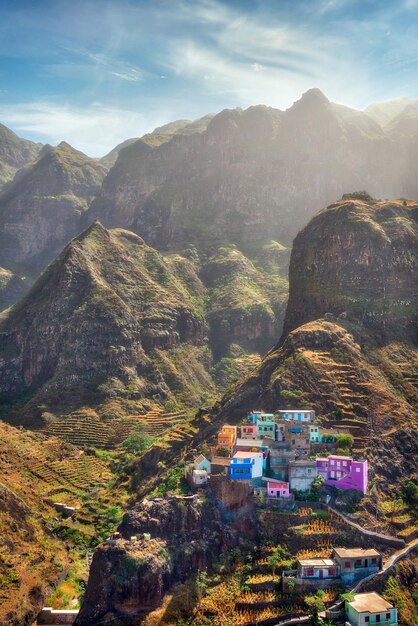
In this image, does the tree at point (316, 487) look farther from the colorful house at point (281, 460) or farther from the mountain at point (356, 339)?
the mountain at point (356, 339)

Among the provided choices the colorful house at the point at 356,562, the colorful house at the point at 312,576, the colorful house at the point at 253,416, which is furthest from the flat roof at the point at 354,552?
the colorful house at the point at 253,416

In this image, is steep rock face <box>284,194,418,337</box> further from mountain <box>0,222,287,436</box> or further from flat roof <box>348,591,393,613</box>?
flat roof <box>348,591,393,613</box>

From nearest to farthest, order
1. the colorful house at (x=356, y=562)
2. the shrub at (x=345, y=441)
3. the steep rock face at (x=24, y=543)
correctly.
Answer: the colorful house at (x=356, y=562) < the steep rock face at (x=24, y=543) < the shrub at (x=345, y=441)

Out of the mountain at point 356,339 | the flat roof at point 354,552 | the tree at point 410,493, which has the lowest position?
the flat roof at point 354,552

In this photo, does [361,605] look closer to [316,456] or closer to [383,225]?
[316,456]

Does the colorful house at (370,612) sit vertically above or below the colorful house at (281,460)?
below

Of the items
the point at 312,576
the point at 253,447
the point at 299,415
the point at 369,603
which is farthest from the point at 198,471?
the point at 369,603
